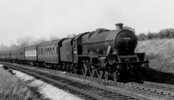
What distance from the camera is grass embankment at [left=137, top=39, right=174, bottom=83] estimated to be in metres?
16.1

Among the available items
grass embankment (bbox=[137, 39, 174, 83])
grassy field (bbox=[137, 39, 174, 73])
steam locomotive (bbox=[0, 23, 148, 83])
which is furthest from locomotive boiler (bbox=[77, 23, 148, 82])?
grassy field (bbox=[137, 39, 174, 73])

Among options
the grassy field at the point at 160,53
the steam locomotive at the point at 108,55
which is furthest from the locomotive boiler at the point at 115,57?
the grassy field at the point at 160,53

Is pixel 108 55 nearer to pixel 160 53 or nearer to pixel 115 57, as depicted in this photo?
pixel 115 57

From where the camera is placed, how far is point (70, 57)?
64.2 ft

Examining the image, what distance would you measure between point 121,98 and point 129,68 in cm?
456

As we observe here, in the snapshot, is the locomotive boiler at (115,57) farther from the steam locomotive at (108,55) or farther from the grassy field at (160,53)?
the grassy field at (160,53)

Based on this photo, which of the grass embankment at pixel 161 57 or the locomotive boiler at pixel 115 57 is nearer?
the locomotive boiler at pixel 115 57

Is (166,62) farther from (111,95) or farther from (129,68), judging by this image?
(111,95)

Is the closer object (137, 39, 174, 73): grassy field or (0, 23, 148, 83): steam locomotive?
(0, 23, 148, 83): steam locomotive

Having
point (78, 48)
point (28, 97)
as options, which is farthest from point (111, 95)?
point (78, 48)

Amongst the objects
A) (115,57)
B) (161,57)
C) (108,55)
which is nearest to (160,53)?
(161,57)

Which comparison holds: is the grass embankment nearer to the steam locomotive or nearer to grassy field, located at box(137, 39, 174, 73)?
grassy field, located at box(137, 39, 174, 73)

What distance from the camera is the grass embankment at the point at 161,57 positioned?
53.0ft

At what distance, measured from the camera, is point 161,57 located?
1914cm
